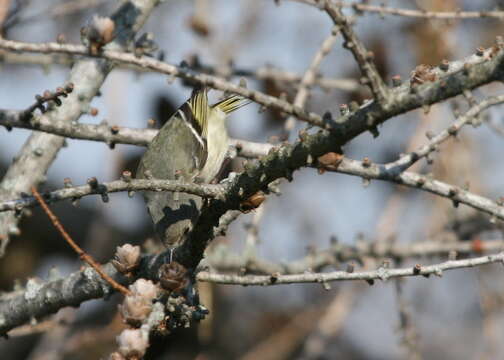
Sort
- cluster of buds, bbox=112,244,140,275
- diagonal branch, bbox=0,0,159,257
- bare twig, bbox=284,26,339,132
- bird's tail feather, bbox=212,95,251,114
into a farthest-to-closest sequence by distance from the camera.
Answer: bird's tail feather, bbox=212,95,251,114 < bare twig, bbox=284,26,339,132 < diagonal branch, bbox=0,0,159,257 < cluster of buds, bbox=112,244,140,275

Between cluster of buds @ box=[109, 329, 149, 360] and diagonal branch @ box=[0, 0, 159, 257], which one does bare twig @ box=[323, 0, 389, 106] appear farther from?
diagonal branch @ box=[0, 0, 159, 257]

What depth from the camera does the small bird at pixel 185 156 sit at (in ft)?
9.31

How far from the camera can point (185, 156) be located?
11.7 ft

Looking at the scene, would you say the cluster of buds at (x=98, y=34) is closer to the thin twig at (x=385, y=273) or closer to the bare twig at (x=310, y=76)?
the thin twig at (x=385, y=273)

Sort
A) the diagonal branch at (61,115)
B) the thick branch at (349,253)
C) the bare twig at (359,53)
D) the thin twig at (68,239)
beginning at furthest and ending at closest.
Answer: the thick branch at (349,253) → the diagonal branch at (61,115) → the thin twig at (68,239) → the bare twig at (359,53)

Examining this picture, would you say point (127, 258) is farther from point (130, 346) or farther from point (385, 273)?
point (385, 273)

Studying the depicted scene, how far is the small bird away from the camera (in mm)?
2838

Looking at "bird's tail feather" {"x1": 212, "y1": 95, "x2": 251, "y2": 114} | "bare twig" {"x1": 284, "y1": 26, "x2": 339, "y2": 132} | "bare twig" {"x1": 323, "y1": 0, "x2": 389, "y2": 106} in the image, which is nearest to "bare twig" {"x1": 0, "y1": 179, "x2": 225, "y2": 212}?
"bare twig" {"x1": 323, "y1": 0, "x2": 389, "y2": 106}

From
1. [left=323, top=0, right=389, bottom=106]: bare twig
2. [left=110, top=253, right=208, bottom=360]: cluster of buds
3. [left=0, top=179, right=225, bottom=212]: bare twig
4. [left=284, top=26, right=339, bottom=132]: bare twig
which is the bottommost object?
[left=110, top=253, right=208, bottom=360]: cluster of buds

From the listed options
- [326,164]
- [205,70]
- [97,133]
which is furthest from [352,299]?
[326,164]

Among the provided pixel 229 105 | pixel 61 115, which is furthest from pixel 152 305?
pixel 229 105

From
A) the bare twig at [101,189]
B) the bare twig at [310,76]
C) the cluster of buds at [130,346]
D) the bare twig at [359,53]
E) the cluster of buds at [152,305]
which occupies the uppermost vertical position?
the bare twig at [310,76]

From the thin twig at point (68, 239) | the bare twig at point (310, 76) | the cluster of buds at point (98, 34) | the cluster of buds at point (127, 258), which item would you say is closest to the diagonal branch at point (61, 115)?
the bare twig at point (310, 76)

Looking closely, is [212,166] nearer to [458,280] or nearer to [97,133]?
[97,133]
